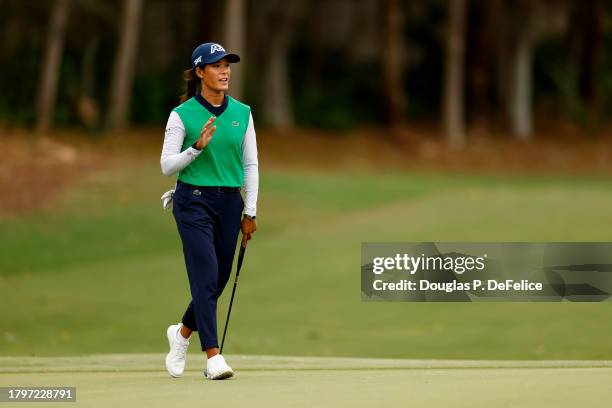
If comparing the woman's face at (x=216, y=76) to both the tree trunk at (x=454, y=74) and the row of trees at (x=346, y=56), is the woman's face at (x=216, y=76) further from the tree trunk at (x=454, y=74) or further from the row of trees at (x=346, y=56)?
the tree trunk at (x=454, y=74)

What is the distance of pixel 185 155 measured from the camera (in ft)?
28.9

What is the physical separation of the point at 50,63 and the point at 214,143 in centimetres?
3060

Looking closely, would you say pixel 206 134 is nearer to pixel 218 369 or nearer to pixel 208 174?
pixel 208 174

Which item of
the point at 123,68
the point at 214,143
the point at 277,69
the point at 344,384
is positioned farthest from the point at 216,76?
the point at 277,69

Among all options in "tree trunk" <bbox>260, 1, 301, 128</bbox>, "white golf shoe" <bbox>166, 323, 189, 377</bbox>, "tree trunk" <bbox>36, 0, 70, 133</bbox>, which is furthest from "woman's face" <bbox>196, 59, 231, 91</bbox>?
"tree trunk" <bbox>260, 1, 301, 128</bbox>

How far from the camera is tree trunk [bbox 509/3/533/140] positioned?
43.7 m

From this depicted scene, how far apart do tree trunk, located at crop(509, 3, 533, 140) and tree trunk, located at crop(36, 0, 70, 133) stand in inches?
559

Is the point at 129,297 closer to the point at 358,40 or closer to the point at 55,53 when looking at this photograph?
the point at 55,53

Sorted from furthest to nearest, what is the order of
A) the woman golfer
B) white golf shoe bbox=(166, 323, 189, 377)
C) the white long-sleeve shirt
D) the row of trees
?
the row of trees < white golf shoe bbox=(166, 323, 189, 377) < the woman golfer < the white long-sleeve shirt

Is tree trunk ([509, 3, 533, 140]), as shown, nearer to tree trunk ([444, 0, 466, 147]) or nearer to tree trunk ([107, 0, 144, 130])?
tree trunk ([444, 0, 466, 147])

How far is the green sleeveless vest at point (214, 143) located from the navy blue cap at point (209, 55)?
0.26 metres

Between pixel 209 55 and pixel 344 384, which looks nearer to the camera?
pixel 344 384

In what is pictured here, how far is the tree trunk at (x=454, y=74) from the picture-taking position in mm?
41906

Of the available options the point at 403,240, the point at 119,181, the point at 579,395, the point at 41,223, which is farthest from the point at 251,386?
the point at 119,181
